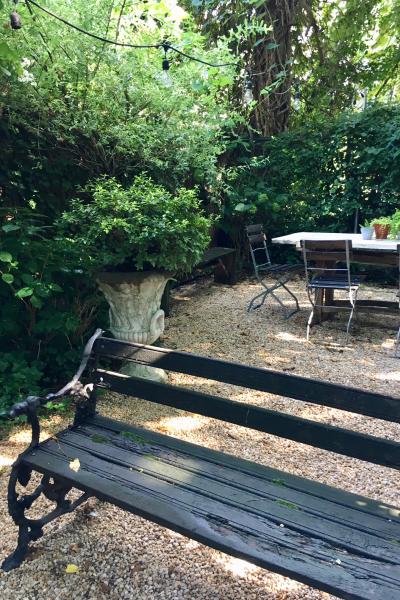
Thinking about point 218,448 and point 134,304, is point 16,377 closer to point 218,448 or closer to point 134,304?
point 134,304

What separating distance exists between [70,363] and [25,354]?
35 cm

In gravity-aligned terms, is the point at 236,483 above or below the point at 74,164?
below

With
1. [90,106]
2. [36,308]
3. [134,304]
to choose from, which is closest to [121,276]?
[134,304]

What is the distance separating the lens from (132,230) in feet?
10.9

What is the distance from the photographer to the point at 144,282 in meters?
3.64

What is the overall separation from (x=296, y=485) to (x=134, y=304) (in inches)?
84.1

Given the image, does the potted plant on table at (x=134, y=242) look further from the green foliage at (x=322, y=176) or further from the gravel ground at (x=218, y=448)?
the green foliage at (x=322, y=176)

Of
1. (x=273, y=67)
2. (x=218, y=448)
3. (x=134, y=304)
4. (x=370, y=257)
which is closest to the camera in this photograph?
(x=218, y=448)

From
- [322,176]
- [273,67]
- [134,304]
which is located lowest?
[134,304]

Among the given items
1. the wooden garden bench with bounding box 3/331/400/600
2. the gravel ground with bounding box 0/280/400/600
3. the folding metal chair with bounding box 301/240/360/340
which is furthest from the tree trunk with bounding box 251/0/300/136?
the wooden garden bench with bounding box 3/331/400/600

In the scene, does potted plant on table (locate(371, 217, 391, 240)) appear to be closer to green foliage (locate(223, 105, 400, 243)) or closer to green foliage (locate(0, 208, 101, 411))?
green foliage (locate(223, 105, 400, 243))

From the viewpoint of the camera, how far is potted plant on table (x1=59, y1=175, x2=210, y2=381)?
3365 mm

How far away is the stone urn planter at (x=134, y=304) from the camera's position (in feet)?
11.8

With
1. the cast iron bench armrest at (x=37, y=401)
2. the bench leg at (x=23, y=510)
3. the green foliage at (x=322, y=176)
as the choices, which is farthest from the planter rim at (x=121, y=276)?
the green foliage at (x=322, y=176)
